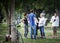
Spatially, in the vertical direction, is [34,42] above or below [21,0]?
below

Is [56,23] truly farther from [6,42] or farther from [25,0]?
[6,42]

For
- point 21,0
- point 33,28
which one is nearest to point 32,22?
point 33,28

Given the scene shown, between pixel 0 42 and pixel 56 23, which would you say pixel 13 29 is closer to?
pixel 0 42

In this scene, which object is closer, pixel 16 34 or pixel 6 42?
pixel 16 34

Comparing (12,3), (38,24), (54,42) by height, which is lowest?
(54,42)

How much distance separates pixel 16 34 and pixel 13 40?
0.72m

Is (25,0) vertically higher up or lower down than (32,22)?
higher up

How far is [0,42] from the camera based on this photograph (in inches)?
598

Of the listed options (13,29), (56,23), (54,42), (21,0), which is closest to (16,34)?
(13,29)

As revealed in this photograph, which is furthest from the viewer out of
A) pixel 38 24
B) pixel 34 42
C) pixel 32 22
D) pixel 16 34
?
pixel 38 24

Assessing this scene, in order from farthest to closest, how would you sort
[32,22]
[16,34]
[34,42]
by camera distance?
[32,22] → [34,42] → [16,34]

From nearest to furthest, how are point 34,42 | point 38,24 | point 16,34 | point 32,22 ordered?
point 16,34 → point 34,42 → point 32,22 → point 38,24

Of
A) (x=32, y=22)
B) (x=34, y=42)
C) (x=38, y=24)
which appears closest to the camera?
(x=34, y=42)

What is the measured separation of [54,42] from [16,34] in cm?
258
